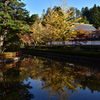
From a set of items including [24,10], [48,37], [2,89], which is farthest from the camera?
[48,37]

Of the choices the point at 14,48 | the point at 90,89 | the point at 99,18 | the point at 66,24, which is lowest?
the point at 90,89

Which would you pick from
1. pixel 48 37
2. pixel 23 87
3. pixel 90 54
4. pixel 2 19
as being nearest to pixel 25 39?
pixel 48 37

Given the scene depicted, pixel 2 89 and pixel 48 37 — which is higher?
pixel 48 37

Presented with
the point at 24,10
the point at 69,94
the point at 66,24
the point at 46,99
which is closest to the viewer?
the point at 46,99

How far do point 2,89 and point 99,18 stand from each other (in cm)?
6401

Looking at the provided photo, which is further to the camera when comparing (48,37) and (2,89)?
(48,37)

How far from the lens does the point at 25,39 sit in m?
52.2

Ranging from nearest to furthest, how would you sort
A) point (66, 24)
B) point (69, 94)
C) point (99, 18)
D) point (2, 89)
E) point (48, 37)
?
point (69, 94) < point (2, 89) < point (66, 24) < point (48, 37) < point (99, 18)

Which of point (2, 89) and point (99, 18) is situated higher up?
point (99, 18)

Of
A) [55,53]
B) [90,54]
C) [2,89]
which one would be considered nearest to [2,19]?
[55,53]

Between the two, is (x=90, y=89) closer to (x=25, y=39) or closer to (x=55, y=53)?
(x=55, y=53)

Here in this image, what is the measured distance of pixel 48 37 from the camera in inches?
1390

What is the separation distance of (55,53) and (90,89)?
22488 millimetres

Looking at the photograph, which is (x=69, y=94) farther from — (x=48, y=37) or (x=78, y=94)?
(x=48, y=37)
